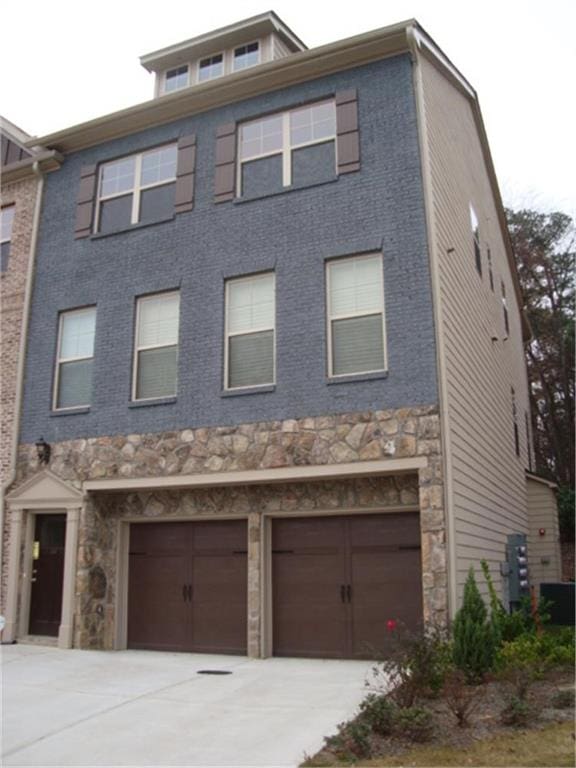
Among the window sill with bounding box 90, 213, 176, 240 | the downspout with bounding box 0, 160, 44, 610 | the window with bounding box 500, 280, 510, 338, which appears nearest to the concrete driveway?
the downspout with bounding box 0, 160, 44, 610

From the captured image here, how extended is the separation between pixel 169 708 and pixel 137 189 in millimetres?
8979

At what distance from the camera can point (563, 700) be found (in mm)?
6629

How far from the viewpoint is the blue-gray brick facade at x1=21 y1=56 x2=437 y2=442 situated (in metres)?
10.2

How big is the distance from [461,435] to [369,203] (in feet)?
12.2

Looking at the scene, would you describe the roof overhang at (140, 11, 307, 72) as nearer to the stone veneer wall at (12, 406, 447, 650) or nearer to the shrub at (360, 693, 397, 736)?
the stone veneer wall at (12, 406, 447, 650)

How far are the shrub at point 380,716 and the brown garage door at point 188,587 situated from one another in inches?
200

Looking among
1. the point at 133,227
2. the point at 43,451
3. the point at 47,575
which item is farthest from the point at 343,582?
the point at 133,227

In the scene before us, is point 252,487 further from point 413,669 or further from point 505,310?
point 505,310

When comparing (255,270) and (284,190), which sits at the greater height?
(284,190)

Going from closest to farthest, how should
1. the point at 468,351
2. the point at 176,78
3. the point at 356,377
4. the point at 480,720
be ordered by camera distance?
1. the point at 480,720
2. the point at 356,377
3. the point at 468,351
4. the point at 176,78

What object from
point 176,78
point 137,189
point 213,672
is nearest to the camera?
point 213,672

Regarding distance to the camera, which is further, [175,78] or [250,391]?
[175,78]

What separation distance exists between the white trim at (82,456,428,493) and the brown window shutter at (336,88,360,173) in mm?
4568

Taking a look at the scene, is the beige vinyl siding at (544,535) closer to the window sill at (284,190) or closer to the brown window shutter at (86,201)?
the window sill at (284,190)
